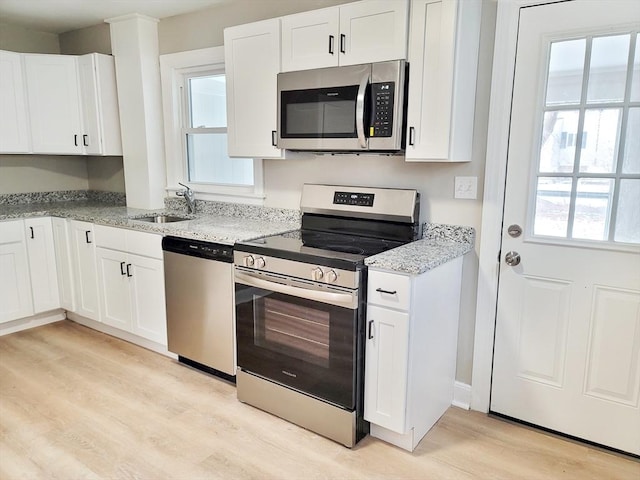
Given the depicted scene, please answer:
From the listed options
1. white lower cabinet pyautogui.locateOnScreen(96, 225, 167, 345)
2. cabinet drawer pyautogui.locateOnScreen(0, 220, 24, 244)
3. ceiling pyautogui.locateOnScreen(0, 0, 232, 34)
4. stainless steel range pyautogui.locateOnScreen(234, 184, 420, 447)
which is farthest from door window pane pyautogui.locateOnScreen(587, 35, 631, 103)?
cabinet drawer pyautogui.locateOnScreen(0, 220, 24, 244)

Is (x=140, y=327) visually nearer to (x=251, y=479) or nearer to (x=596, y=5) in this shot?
(x=251, y=479)

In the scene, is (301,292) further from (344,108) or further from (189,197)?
(189,197)

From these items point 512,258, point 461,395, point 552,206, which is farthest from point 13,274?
point 552,206

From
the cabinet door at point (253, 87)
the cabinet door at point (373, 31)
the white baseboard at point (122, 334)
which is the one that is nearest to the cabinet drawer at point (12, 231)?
the white baseboard at point (122, 334)

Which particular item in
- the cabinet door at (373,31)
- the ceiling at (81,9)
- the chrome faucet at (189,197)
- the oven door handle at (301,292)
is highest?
the ceiling at (81,9)

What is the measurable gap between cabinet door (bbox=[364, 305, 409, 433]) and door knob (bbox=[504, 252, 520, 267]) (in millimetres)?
698

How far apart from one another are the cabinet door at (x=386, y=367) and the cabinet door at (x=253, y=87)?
118 centimetres

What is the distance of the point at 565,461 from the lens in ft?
6.91

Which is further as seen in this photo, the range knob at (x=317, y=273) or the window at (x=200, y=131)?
the window at (x=200, y=131)

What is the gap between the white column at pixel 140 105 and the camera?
3.47m

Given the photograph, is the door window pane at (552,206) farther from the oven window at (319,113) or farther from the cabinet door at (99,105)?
the cabinet door at (99,105)

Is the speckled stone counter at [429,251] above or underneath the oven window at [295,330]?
above

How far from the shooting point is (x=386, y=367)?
6.86ft

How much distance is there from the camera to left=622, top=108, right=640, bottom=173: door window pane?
1.95 metres
